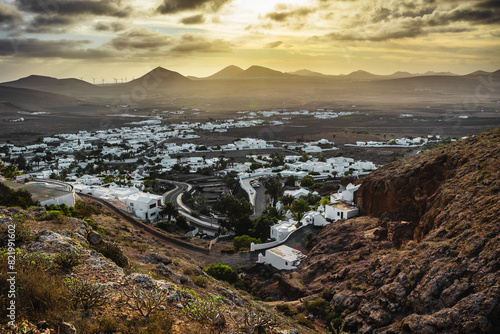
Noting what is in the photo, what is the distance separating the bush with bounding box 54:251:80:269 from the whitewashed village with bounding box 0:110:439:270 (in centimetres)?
984

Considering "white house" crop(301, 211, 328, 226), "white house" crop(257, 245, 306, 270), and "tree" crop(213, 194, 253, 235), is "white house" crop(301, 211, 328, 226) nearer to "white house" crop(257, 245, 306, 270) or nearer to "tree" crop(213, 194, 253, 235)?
"white house" crop(257, 245, 306, 270)

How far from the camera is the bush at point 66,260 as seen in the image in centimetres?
711

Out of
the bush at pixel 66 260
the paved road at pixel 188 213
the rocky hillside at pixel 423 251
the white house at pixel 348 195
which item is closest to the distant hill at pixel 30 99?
the paved road at pixel 188 213

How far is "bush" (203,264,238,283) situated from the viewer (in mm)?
15133

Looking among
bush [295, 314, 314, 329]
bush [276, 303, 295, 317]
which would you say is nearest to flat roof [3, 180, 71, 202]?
bush [276, 303, 295, 317]

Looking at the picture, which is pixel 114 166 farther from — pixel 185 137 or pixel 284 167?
pixel 185 137

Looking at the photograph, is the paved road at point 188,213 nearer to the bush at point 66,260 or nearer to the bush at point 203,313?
the bush at point 66,260

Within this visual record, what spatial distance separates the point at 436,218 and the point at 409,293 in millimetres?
3736

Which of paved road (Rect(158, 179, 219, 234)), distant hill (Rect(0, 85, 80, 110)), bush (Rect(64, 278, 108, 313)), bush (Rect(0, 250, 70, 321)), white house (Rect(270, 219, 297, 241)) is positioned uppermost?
distant hill (Rect(0, 85, 80, 110))

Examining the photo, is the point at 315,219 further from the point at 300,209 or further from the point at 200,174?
the point at 200,174

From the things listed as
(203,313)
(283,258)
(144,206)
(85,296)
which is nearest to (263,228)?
(283,258)

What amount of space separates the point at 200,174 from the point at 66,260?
3984 cm

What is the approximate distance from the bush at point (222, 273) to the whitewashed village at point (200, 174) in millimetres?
2833

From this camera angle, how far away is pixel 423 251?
10.7 m
